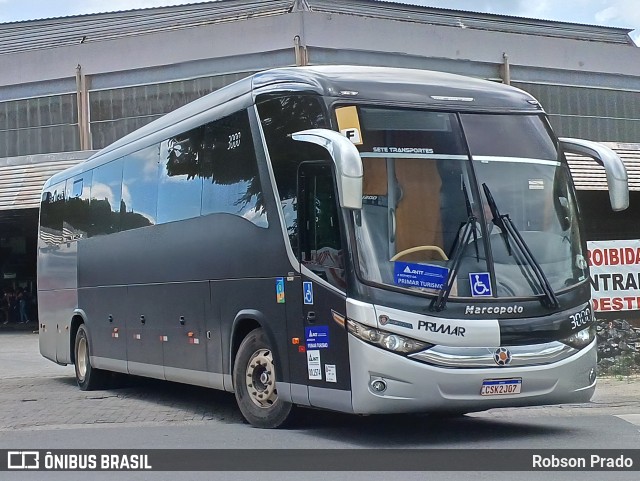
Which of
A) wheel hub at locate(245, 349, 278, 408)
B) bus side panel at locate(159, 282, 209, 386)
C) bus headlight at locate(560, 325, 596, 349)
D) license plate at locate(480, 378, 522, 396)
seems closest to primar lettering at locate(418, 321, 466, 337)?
license plate at locate(480, 378, 522, 396)

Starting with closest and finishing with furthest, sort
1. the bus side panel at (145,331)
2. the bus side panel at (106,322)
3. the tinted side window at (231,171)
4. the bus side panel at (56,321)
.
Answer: the tinted side window at (231,171)
the bus side panel at (145,331)
the bus side panel at (106,322)
the bus side panel at (56,321)

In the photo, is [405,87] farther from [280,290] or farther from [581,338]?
[581,338]

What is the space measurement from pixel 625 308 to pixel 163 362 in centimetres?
775

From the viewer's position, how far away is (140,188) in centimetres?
1415

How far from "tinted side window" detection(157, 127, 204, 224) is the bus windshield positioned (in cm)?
324

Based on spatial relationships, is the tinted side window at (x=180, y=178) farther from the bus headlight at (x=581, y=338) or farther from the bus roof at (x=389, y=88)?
the bus headlight at (x=581, y=338)

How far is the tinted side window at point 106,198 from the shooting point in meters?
15.1

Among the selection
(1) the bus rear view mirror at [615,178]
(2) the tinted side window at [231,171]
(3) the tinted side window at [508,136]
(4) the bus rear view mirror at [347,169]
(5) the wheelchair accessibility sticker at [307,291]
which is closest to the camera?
(4) the bus rear view mirror at [347,169]

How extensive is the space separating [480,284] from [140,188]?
6334 millimetres

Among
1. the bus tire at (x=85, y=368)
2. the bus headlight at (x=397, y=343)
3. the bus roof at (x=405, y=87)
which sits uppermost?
the bus roof at (x=405, y=87)

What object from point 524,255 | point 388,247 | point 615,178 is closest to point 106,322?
point 388,247

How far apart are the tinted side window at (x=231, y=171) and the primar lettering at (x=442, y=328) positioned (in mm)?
2287

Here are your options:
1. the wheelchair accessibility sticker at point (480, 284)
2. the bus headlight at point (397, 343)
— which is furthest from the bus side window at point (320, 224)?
the wheelchair accessibility sticker at point (480, 284)

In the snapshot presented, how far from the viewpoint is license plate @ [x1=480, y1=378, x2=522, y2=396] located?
29.9 ft
